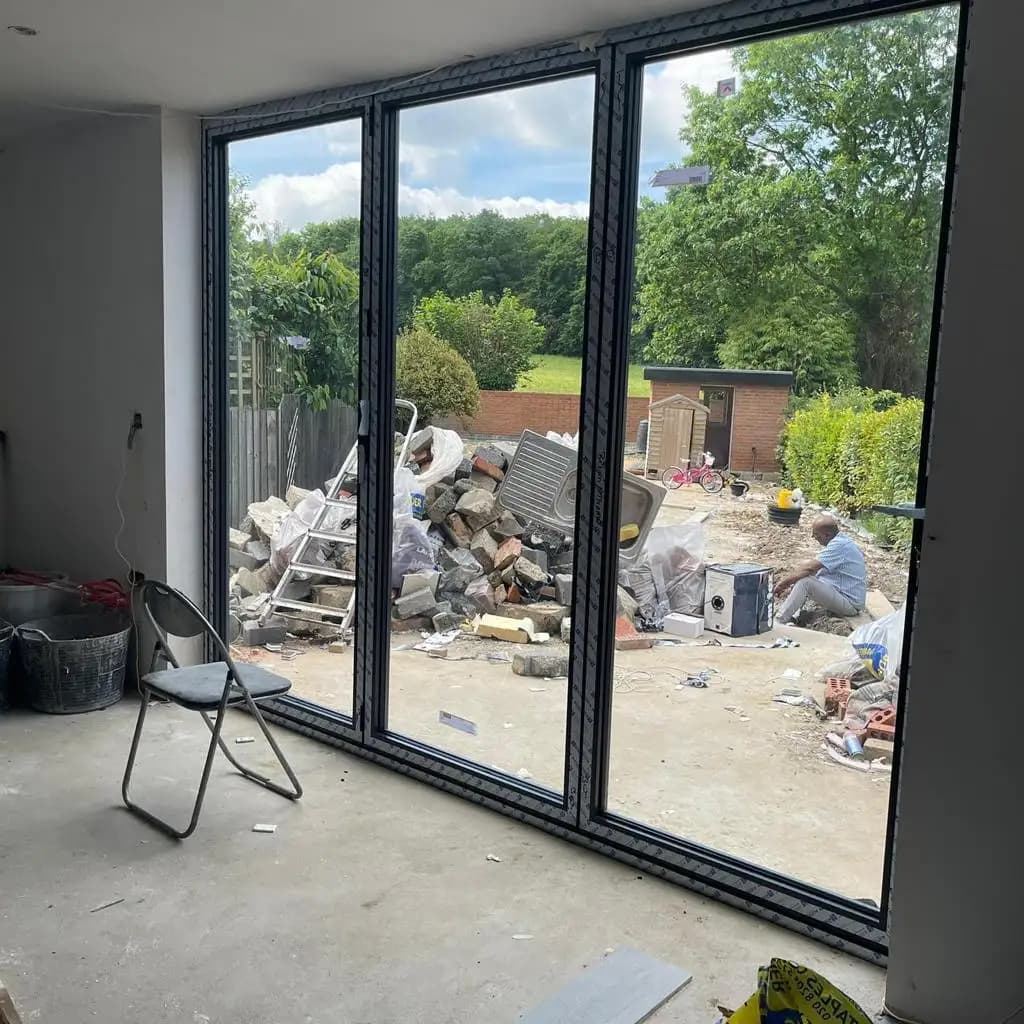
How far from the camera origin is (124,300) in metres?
4.38

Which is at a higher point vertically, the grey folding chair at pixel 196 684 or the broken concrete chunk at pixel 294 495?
the broken concrete chunk at pixel 294 495

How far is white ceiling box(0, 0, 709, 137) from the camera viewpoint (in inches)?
112

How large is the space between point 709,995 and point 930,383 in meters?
1.56

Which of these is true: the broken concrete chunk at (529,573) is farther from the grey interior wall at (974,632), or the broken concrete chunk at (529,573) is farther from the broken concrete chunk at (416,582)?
the grey interior wall at (974,632)

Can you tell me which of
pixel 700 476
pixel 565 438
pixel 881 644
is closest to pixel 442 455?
pixel 565 438

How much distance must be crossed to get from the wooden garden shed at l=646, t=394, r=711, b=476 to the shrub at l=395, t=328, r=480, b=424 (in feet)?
2.46

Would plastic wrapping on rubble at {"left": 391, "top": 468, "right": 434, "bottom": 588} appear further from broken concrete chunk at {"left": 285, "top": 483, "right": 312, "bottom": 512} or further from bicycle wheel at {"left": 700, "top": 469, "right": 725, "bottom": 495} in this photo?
bicycle wheel at {"left": 700, "top": 469, "right": 725, "bottom": 495}

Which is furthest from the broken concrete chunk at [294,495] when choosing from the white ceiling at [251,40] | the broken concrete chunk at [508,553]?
the white ceiling at [251,40]

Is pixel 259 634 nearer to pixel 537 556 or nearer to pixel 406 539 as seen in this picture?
pixel 406 539

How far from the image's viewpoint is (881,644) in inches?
107

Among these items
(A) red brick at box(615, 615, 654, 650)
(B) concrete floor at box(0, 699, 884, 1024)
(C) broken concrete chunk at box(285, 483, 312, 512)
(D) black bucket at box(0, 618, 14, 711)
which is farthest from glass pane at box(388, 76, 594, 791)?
(D) black bucket at box(0, 618, 14, 711)

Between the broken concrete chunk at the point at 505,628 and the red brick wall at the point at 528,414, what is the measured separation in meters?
0.66

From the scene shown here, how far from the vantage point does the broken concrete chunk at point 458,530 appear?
3674mm

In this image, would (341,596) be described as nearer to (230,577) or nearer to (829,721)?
(230,577)
